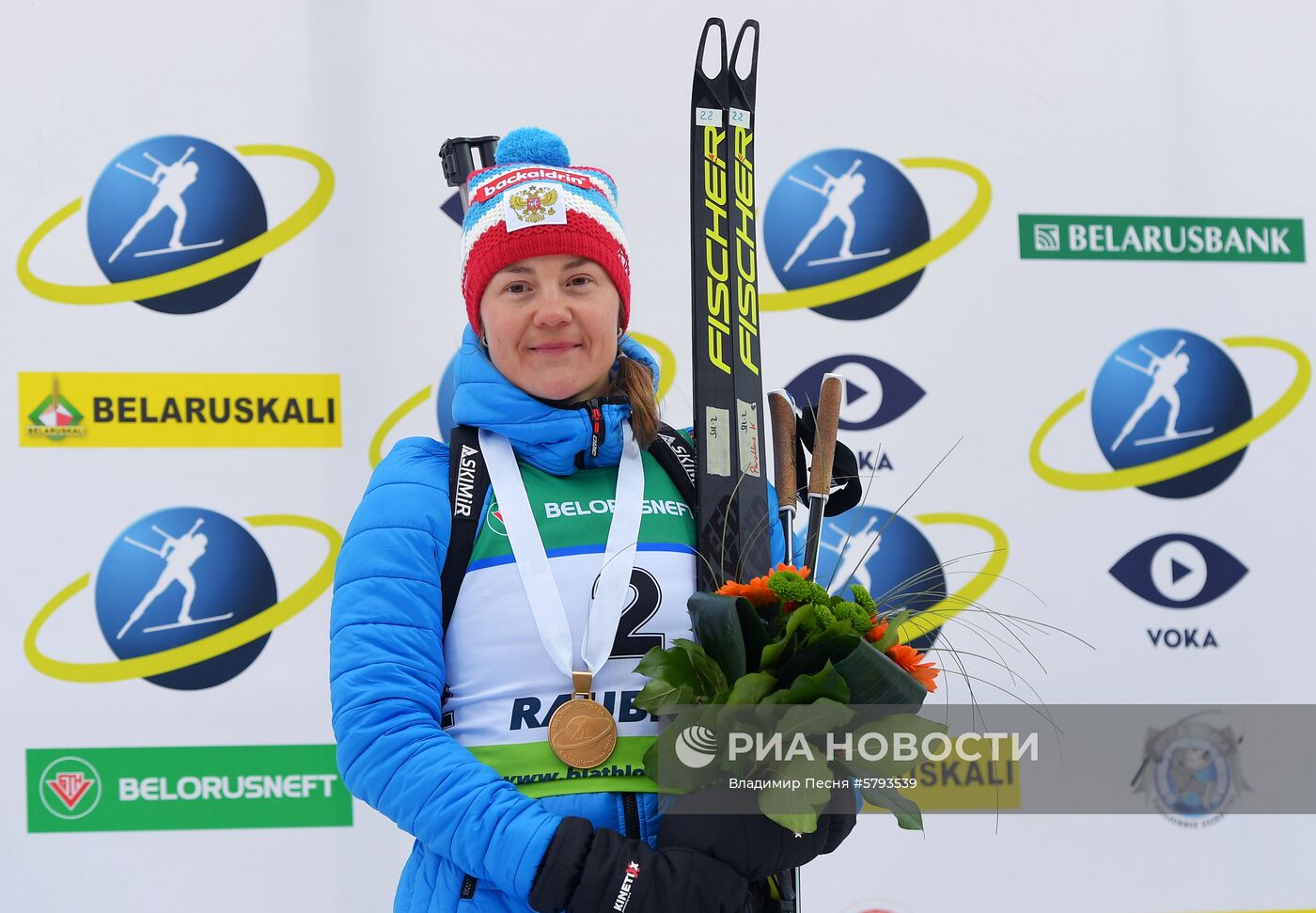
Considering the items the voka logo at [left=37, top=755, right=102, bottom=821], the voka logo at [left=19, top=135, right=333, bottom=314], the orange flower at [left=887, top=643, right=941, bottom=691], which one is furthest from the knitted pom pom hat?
the voka logo at [left=37, top=755, right=102, bottom=821]

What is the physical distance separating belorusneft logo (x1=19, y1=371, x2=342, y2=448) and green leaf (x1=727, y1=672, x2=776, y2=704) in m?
1.95

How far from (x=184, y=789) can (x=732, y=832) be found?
6.60 ft

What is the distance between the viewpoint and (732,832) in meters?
1.22

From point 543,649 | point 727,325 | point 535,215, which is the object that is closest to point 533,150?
point 535,215

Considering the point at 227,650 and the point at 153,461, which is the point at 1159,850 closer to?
the point at 227,650

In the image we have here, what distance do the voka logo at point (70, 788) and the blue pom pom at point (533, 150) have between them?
1978 millimetres

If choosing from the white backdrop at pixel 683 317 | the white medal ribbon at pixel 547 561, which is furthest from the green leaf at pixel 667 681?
the white backdrop at pixel 683 317

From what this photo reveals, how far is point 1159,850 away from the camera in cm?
311

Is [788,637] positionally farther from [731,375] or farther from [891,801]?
[731,375]

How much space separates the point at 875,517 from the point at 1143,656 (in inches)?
32.2

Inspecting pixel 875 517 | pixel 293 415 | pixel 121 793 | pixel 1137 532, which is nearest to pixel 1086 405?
pixel 1137 532

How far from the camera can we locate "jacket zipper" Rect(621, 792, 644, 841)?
1312mm

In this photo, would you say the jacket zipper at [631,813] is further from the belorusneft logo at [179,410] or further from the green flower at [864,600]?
the belorusneft logo at [179,410]

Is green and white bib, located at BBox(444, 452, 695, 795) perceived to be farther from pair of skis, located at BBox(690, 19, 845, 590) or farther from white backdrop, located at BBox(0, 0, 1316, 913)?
white backdrop, located at BBox(0, 0, 1316, 913)
